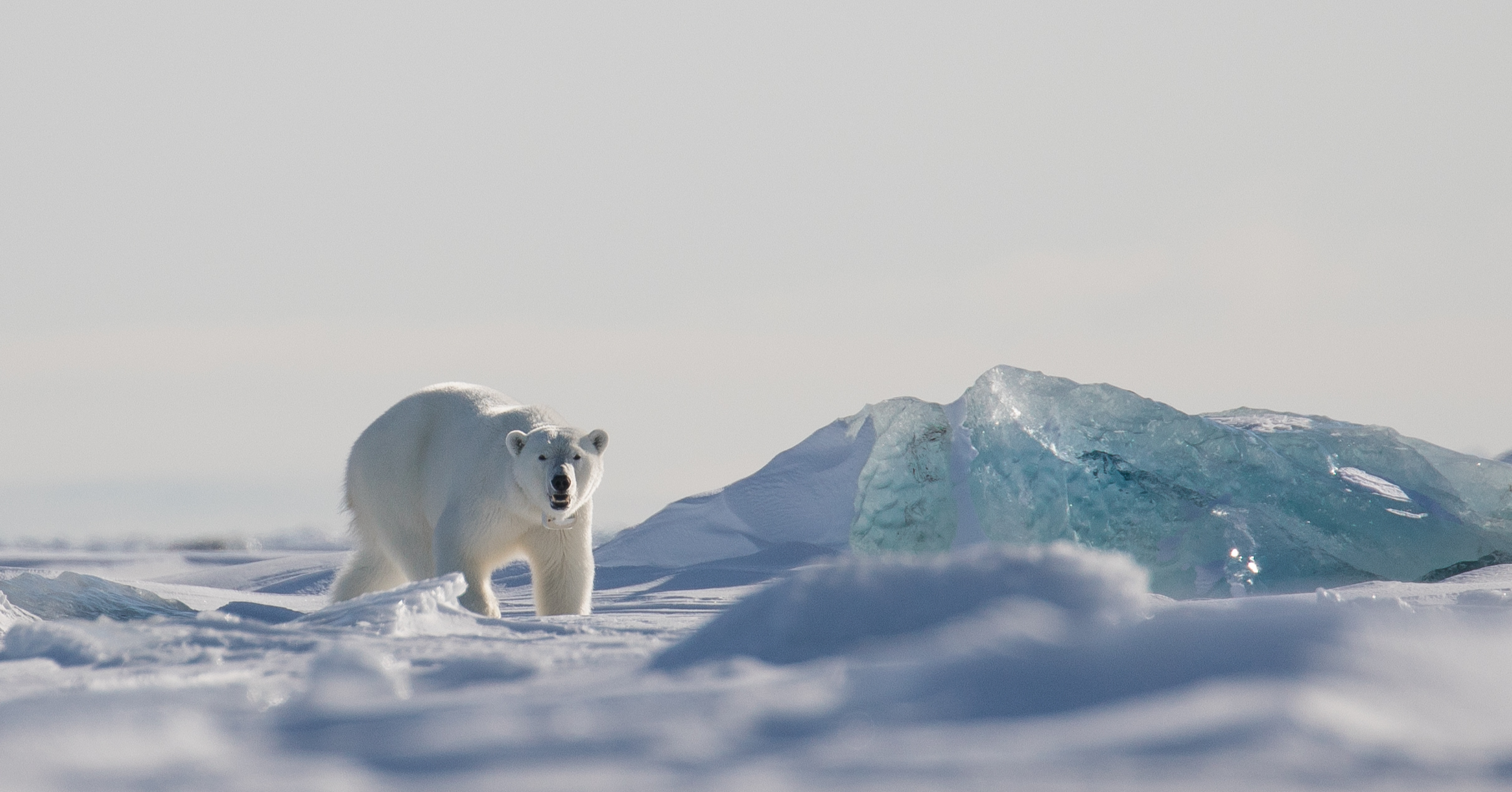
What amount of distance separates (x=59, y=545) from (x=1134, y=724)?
1928cm

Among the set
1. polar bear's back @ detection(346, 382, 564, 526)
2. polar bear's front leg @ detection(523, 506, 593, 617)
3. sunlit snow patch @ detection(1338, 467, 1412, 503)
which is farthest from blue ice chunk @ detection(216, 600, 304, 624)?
sunlit snow patch @ detection(1338, 467, 1412, 503)

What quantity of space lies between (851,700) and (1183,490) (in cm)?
626

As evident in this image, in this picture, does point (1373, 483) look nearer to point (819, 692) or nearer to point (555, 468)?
point (555, 468)

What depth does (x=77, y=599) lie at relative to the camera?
18.4 feet

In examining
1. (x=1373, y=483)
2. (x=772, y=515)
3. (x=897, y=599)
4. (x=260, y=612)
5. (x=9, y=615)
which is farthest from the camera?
(x=772, y=515)

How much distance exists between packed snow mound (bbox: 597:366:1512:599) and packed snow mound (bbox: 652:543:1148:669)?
5.25m

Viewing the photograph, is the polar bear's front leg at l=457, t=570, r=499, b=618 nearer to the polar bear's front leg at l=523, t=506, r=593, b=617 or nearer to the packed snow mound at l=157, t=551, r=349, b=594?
the polar bear's front leg at l=523, t=506, r=593, b=617

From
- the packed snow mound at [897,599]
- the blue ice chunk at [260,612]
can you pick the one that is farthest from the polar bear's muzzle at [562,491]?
the packed snow mound at [897,599]

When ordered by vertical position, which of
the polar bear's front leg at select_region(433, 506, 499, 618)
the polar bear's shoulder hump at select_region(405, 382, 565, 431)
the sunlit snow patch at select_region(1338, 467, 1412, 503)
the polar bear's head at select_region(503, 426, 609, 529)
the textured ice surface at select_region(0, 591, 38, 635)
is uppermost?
the polar bear's shoulder hump at select_region(405, 382, 565, 431)

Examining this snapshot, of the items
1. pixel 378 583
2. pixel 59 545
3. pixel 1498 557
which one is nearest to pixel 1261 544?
pixel 1498 557

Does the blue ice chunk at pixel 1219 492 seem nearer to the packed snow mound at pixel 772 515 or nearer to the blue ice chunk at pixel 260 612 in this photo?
the packed snow mound at pixel 772 515

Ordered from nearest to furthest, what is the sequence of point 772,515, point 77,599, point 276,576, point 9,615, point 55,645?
point 55,645 → point 9,615 → point 77,599 → point 772,515 → point 276,576

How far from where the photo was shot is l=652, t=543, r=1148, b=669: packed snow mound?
2346 mm

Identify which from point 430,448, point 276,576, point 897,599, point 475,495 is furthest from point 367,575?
point 276,576
